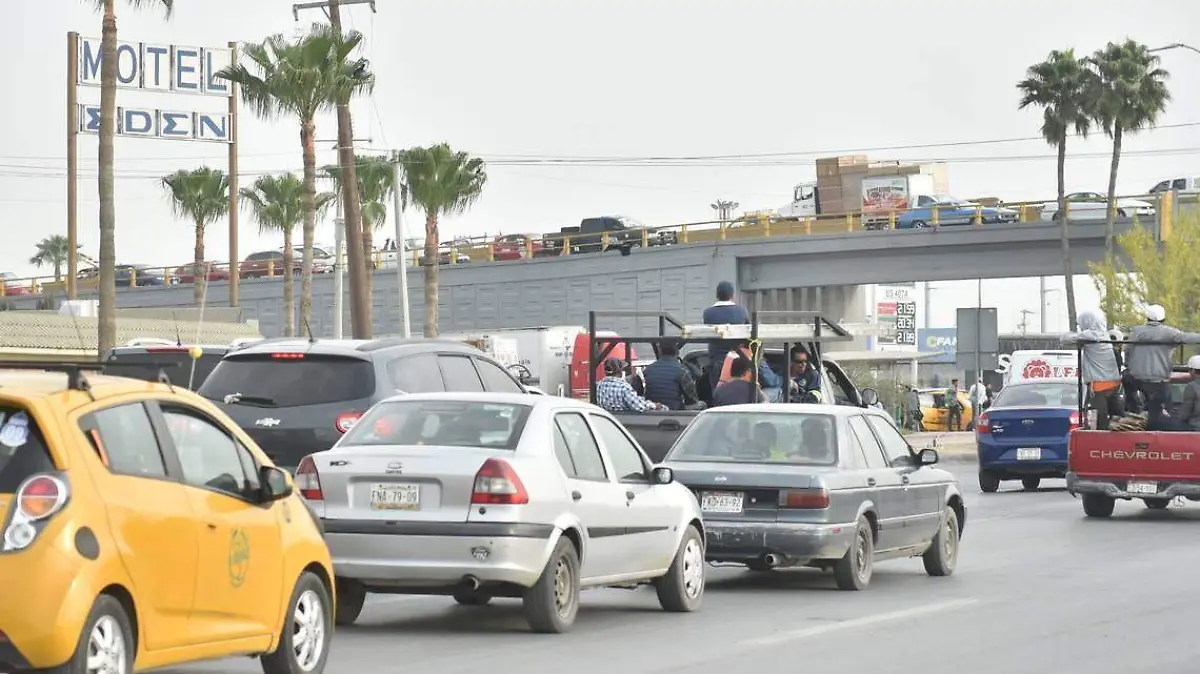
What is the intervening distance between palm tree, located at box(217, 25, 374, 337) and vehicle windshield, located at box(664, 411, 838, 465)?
2904 centimetres

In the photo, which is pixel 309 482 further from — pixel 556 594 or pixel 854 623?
pixel 854 623

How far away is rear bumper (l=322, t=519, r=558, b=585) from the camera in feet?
37.7

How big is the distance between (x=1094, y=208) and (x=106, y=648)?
65212 millimetres

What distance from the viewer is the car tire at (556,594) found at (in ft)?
38.9

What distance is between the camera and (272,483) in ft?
30.1

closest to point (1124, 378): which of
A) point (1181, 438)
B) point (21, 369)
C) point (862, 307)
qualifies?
point (1181, 438)

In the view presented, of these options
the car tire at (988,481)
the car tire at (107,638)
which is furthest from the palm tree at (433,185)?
the car tire at (107,638)

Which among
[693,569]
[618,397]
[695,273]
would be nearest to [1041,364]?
[618,397]

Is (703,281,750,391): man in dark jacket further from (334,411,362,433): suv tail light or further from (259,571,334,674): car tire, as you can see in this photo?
(259,571,334,674): car tire

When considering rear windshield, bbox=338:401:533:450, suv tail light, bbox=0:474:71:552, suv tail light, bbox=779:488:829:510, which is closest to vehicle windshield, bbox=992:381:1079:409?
suv tail light, bbox=779:488:829:510

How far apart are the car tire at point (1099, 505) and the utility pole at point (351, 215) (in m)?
18.4

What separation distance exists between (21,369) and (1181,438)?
17223 millimetres

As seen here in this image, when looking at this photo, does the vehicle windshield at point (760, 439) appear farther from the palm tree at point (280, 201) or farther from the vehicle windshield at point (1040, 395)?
the palm tree at point (280, 201)

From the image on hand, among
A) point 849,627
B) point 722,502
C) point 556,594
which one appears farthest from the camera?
point 722,502
